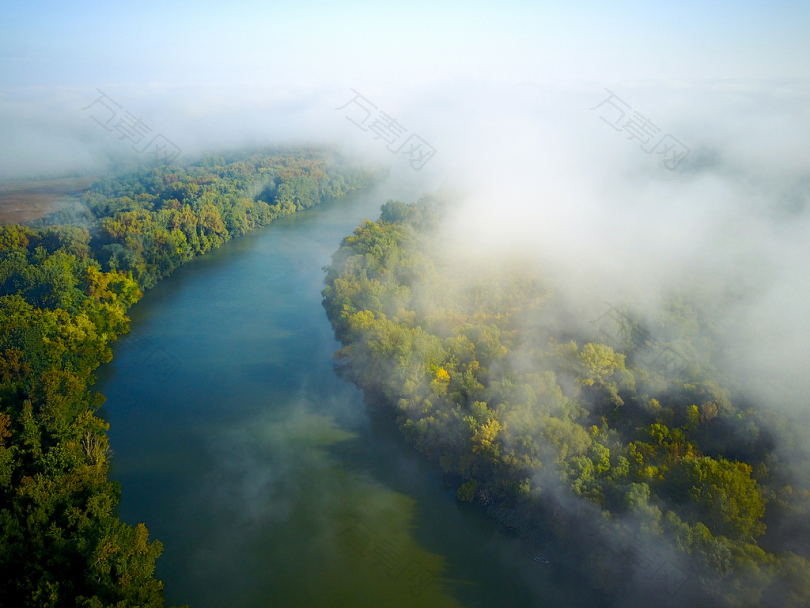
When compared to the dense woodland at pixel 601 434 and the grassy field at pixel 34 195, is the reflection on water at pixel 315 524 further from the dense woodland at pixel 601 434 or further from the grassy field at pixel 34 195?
the grassy field at pixel 34 195

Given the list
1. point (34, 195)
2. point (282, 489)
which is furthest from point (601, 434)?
point (34, 195)

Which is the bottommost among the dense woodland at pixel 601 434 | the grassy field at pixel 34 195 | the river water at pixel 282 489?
the grassy field at pixel 34 195

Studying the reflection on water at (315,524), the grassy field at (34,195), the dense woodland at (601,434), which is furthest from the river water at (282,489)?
the grassy field at (34,195)

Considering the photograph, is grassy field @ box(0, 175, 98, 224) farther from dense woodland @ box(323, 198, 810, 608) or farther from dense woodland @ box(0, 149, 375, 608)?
dense woodland @ box(323, 198, 810, 608)

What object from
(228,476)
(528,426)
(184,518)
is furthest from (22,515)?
(528,426)

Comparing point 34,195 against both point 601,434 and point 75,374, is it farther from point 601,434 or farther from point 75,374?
point 601,434

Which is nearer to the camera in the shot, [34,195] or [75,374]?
[75,374]
